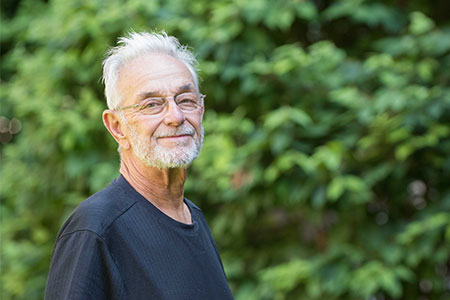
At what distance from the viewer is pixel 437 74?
12.0ft

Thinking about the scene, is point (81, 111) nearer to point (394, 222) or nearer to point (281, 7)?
point (281, 7)

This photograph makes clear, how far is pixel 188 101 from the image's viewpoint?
5.47 feet

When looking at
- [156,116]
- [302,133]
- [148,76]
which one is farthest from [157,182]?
[302,133]

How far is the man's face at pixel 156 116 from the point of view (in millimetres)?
1596

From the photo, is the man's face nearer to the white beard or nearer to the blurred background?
the white beard

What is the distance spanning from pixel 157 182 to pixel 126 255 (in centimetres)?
28

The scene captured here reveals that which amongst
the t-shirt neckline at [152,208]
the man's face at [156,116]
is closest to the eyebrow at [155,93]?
the man's face at [156,116]

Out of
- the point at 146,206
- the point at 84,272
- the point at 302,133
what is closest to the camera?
the point at 84,272

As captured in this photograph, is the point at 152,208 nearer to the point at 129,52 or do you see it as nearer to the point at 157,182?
the point at 157,182

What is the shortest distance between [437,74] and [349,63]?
557 millimetres

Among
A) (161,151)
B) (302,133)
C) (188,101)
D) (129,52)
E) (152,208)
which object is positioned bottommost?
(302,133)

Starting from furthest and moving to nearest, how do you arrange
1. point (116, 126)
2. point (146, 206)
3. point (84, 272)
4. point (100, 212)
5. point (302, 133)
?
point (302, 133) → point (116, 126) → point (146, 206) → point (100, 212) → point (84, 272)

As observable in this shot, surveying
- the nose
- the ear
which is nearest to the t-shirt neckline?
the ear

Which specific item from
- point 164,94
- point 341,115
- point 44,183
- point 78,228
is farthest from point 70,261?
point 44,183
